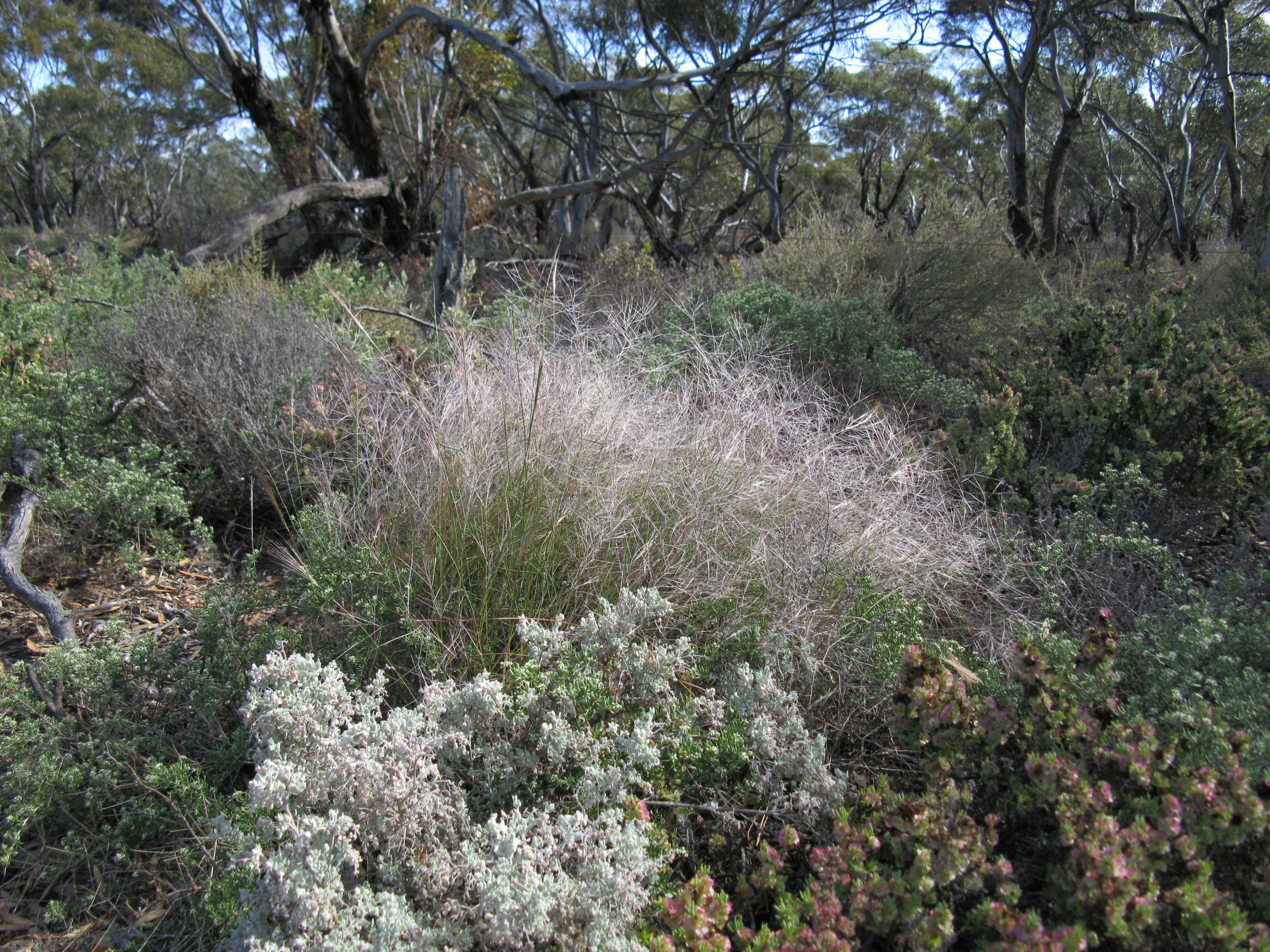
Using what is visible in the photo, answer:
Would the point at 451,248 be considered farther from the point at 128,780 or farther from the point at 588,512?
the point at 128,780

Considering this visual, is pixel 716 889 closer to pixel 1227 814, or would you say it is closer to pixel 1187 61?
pixel 1227 814

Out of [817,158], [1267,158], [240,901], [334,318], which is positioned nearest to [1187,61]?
[1267,158]

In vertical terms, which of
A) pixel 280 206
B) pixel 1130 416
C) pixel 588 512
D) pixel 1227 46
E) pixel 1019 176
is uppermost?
pixel 1227 46

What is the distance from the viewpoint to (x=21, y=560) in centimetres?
273

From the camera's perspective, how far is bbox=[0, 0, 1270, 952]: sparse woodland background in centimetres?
137

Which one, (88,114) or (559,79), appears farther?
(88,114)

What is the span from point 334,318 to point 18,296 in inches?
78.2

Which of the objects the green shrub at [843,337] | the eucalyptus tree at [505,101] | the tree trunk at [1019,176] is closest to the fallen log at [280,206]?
the eucalyptus tree at [505,101]

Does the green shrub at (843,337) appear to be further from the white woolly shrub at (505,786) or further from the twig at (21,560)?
the twig at (21,560)

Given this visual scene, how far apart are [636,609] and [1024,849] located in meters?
0.97

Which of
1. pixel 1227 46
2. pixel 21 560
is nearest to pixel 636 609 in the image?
pixel 21 560

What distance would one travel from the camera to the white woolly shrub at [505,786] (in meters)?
1.32

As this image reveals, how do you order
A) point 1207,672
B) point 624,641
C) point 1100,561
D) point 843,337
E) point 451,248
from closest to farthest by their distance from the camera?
1. point 624,641
2. point 1207,672
3. point 1100,561
4. point 843,337
5. point 451,248

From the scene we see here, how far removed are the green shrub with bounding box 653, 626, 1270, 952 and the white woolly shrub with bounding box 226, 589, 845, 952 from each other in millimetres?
170
